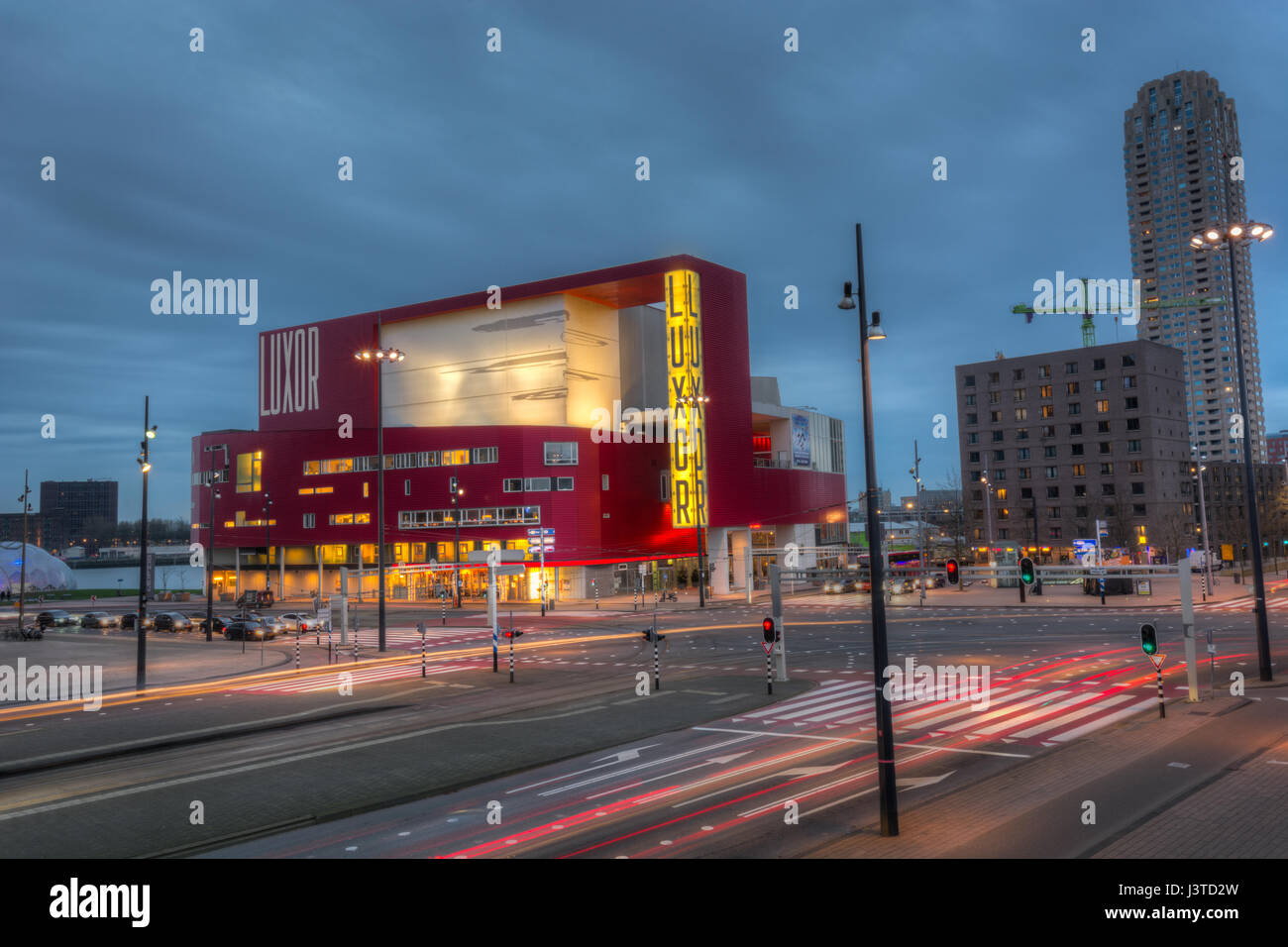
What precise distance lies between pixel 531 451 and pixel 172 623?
3153 centimetres

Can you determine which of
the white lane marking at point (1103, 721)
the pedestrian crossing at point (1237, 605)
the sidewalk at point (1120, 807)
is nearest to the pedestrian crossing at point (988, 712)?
the white lane marking at point (1103, 721)

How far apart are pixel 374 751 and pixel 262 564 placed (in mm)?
82810

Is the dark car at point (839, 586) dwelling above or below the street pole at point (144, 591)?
below

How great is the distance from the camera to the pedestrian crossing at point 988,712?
680 inches

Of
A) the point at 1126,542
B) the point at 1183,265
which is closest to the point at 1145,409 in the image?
the point at 1126,542

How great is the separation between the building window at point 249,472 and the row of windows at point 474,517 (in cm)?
2046

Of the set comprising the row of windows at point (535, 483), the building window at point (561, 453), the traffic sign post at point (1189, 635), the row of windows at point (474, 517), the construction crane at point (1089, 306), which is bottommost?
the traffic sign post at point (1189, 635)

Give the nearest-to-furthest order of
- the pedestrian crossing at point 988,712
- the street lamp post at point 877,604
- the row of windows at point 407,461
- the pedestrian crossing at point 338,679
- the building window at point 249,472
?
the street lamp post at point 877,604, the pedestrian crossing at point 988,712, the pedestrian crossing at point 338,679, the row of windows at point 407,461, the building window at point 249,472

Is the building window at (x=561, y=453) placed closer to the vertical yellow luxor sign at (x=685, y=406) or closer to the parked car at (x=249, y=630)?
the vertical yellow luxor sign at (x=685, y=406)

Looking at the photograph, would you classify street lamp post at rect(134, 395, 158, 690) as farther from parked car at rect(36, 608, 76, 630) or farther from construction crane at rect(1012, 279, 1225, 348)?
construction crane at rect(1012, 279, 1225, 348)

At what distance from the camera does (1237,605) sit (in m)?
47.9

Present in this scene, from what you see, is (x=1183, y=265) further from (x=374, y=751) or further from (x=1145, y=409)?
(x=374, y=751)

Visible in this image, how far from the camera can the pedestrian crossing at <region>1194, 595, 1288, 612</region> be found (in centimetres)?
4522

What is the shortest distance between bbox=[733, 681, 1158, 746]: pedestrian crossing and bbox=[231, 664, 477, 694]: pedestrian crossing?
44.3 ft
